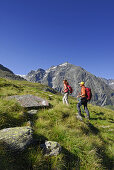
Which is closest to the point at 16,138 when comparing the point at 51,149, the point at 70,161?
the point at 51,149

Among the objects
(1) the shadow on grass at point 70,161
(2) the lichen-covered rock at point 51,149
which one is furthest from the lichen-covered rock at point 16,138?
(1) the shadow on grass at point 70,161

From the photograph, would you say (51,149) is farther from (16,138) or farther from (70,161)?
(16,138)

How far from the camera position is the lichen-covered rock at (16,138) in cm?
375

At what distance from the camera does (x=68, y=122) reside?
295 inches

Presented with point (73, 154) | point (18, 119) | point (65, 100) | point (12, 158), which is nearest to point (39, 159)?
point (12, 158)

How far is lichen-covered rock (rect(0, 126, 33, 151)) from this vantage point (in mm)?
3750

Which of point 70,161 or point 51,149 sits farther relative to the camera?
point 70,161

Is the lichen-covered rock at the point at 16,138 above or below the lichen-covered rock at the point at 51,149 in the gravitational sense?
above

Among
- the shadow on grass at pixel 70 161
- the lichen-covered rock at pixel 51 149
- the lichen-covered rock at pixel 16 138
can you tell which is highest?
the lichen-covered rock at pixel 16 138

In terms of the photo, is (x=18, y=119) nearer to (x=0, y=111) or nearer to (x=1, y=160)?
(x=0, y=111)

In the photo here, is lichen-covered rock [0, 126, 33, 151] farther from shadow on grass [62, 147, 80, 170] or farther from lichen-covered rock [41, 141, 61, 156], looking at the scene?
shadow on grass [62, 147, 80, 170]

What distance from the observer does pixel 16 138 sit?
395 centimetres

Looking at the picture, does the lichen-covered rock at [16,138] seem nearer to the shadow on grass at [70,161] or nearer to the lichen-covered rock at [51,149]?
the lichen-covered rock at [51,149]

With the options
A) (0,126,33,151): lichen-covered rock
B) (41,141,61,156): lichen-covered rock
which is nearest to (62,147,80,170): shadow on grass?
(41,141,61,156): lichen-covered rock
